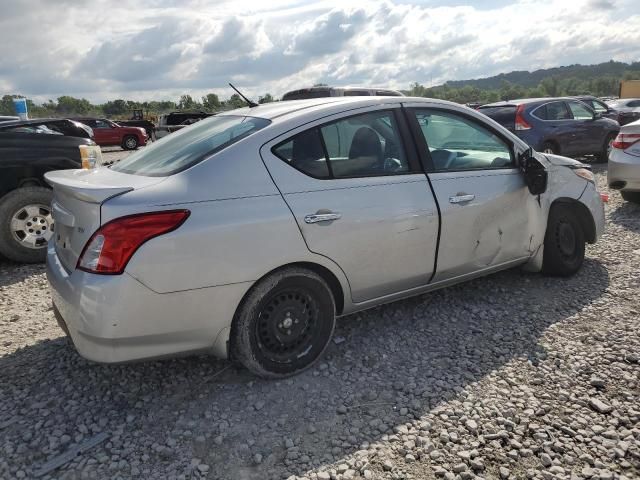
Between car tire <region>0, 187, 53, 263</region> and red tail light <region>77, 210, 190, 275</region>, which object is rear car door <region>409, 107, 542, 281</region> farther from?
car tire <region>0, 187, 53, 263</region>

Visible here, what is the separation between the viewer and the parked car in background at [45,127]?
591 centimetres

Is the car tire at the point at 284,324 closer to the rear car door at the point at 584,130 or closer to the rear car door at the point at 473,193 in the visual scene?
the rear car door at the point at 473,193

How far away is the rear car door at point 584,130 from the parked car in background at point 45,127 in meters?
9.66

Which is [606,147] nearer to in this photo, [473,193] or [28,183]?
[473,193]

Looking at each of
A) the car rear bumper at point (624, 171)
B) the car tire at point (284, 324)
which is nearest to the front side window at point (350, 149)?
the car tire at point (284, 324)

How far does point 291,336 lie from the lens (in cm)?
313

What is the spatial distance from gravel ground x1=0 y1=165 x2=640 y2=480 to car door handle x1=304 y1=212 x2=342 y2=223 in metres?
0.95

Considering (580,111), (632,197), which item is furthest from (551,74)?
(632,197)

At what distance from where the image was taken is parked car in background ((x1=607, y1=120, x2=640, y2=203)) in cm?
675

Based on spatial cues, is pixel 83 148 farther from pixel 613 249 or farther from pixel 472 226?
pixel 613 249

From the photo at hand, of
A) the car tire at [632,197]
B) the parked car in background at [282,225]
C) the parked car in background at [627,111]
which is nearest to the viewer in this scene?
the parked car in background at [282,225]

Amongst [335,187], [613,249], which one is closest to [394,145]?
[335,187]

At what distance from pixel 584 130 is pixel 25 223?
10.9 meters

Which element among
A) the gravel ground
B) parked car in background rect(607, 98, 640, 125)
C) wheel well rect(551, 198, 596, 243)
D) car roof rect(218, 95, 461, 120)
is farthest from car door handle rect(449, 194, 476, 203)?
parked car in background rect(607, 98, 640, 125)
